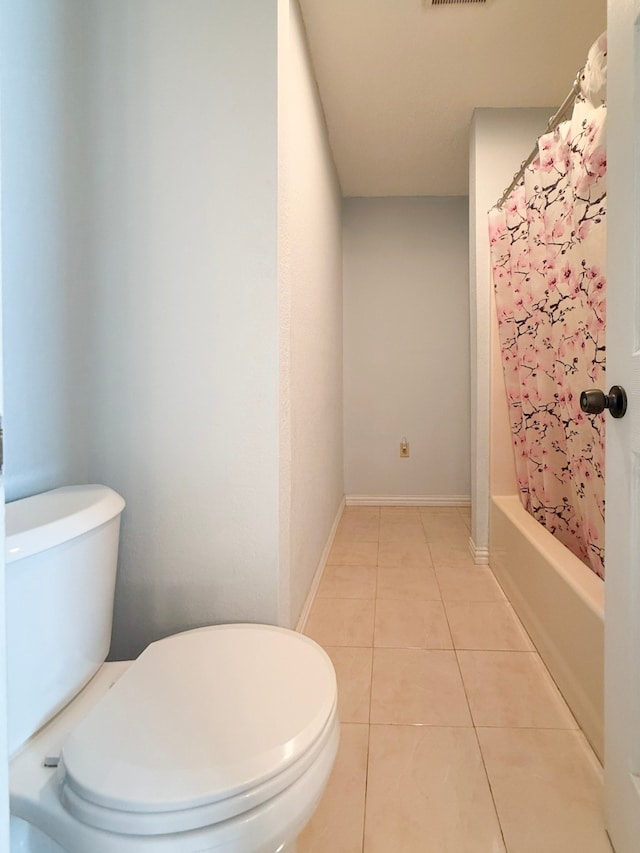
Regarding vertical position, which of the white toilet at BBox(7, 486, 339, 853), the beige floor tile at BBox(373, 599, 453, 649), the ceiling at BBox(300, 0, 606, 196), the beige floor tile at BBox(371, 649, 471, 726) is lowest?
the beige floor tile at BBox(371, 649, 471, 726)

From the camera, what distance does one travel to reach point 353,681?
1.54 m

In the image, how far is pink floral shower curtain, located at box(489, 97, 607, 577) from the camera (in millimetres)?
1377

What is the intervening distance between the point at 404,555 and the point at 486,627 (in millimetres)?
823

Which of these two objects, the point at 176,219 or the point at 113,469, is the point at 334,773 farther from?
the point at 176,219

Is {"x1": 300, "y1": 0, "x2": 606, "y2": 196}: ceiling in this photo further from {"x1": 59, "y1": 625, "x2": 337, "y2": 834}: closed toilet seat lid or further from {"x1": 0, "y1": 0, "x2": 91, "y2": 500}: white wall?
{"x1": 59, "y1": 625, "x2": 337, "y2": 834}: closed toilet seat lid

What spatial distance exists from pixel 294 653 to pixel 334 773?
0.49m

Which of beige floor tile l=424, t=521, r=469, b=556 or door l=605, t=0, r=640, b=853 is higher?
door l=605, t=0, r=640, b=853

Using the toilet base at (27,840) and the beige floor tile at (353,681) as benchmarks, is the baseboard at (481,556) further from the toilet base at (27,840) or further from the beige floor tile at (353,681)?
the toilet base at (27,840)

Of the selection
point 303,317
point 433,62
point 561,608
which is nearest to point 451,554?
point 561,608

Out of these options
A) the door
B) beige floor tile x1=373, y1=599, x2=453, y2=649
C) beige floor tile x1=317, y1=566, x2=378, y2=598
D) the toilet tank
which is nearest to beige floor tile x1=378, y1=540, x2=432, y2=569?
beige floor tile x1=317, y1=566, x2=378, y2=598

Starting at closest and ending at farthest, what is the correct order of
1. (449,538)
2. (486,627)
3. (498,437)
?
(486,627), (498,437), (449,538)

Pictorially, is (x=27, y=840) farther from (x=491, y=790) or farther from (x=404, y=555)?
(x=404, y=555)

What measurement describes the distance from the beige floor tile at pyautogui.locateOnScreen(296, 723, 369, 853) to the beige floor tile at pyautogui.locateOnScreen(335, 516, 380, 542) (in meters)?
1.70

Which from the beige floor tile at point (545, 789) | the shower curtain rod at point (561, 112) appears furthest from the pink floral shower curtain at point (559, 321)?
the beige floor tile at point (545, 789)
